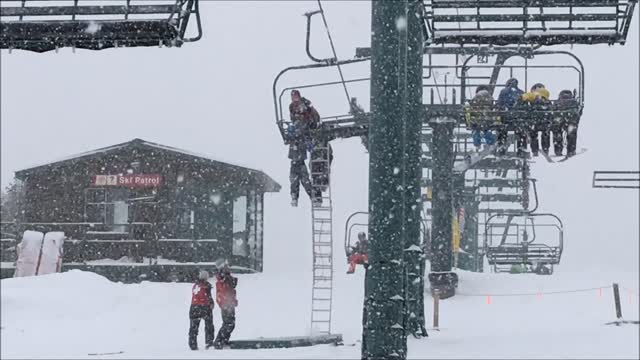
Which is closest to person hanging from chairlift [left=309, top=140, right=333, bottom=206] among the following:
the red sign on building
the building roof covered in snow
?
the building roof covered in snow

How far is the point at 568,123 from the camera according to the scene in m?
14.1

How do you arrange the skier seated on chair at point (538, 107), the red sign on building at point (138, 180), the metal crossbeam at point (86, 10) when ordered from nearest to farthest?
1. the metal crossbeam at point (86, 10)
2. the skier seated on chair at point (538, 107)
3. the red sign on building at point (138, 180)

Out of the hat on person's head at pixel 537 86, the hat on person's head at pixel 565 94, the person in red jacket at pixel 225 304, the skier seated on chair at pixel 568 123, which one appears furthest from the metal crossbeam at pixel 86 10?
the hat on person's head at pixel 537 86

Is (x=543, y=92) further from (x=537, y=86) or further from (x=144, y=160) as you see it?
(x=144, y=160)

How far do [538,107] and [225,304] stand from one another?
5.45m

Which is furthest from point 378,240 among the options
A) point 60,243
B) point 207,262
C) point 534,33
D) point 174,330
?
point 207,262

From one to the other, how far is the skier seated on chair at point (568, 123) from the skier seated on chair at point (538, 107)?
14 cm

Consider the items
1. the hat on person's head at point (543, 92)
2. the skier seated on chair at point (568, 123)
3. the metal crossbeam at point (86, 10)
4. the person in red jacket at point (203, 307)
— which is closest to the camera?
the metal crossbeam at point (86, 10)

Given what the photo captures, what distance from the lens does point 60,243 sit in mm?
24172

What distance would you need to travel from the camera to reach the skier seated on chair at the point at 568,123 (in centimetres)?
1388

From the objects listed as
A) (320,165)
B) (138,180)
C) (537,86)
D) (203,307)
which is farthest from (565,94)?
(138,180)

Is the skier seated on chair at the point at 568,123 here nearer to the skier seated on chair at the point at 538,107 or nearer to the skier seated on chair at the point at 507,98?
the skier seated on chair at the point at 538,107

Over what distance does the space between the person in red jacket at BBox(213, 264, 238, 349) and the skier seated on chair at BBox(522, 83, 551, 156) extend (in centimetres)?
513

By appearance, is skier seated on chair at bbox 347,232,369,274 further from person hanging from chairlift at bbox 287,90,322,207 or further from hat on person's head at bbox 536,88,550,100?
hat on person's head at bbox 536,88,550,100
